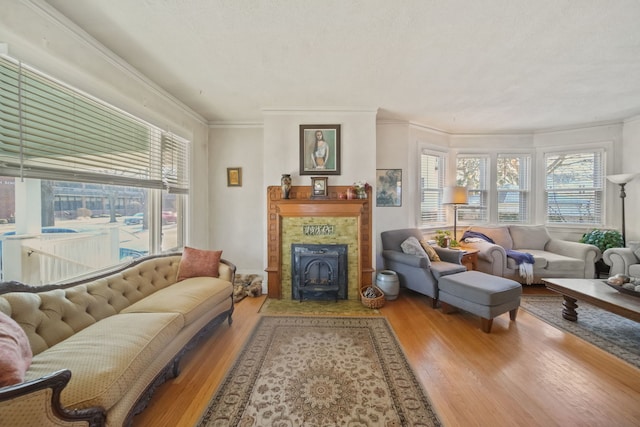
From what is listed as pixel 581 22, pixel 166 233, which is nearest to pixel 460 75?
pixel 581 22

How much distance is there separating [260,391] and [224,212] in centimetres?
290

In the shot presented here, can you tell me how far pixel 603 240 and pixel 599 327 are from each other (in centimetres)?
210

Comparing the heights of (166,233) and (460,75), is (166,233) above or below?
below

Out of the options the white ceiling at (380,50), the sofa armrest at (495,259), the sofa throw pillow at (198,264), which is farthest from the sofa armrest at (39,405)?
the sofa armrest at (495,259)

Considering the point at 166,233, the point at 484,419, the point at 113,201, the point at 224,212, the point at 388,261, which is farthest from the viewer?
the point at 224,212

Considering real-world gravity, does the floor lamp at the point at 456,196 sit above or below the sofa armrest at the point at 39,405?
above

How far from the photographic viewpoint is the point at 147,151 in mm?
2709

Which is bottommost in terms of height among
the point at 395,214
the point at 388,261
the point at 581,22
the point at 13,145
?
the point at 388,261

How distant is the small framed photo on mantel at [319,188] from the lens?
3.35 meters

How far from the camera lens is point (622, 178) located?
12.0 ft

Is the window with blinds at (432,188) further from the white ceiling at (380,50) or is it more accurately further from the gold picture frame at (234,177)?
the gold picture frame at (234,177)

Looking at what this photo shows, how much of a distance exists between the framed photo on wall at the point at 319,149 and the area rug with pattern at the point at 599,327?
3.16m

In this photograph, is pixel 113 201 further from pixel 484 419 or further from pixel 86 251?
pixel 484 419

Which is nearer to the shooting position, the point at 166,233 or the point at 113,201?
the point at 113,201
